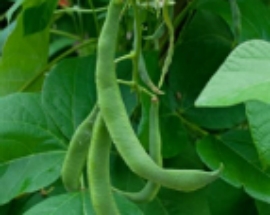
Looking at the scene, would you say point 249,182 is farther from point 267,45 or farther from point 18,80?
point 18,80

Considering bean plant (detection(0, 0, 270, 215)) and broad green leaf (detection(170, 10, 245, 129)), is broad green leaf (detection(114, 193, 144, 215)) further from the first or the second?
broad green leaf (detection(170, 10, 245, 129))

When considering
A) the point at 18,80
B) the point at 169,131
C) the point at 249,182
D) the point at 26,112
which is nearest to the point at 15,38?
the point at 18,80

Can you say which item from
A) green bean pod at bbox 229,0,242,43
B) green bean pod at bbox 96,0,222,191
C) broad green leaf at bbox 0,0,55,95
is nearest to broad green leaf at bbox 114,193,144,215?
green bean pod at bbox 96,0,222,191

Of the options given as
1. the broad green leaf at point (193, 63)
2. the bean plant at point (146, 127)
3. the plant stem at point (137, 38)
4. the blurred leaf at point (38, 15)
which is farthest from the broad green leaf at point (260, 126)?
the blurred leaf at point (38, 15)

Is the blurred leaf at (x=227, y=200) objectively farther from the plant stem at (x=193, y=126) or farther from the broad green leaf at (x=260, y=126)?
the broad green leaf at (x=260, y=126)

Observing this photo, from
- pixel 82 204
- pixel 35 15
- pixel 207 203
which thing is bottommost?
pixel 207 203

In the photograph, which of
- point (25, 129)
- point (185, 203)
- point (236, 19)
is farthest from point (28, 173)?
point (236, 19)
